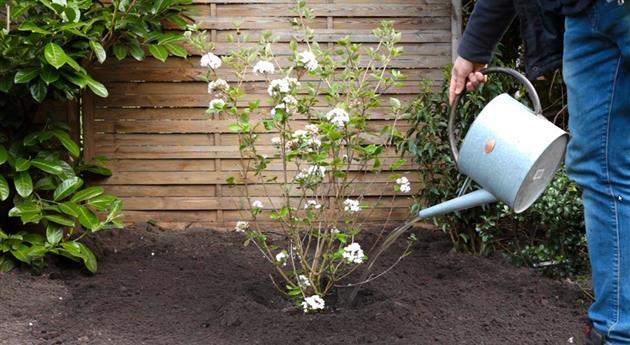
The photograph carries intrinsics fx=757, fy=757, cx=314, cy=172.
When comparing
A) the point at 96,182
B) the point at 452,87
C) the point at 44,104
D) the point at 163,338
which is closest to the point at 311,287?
the point at 163,338

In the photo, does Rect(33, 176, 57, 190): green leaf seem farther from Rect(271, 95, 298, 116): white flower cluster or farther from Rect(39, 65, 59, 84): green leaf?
Rect(271, 95, 298, 116): white flower cluster

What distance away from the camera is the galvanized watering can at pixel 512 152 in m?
2.04

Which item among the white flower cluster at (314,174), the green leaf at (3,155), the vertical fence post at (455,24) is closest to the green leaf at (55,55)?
the green leaf at (3,155)

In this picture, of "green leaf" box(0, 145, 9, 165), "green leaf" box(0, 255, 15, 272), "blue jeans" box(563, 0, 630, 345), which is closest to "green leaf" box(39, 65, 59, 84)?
"green leaf" box(0, 145, 9, 165)

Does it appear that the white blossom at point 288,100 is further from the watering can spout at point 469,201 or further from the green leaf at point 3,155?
the green leaf at point 3,155

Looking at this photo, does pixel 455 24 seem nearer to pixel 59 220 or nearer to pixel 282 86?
pixel 282 86

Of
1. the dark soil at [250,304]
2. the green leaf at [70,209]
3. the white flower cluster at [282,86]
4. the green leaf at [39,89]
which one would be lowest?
the dark soil at [250,304]

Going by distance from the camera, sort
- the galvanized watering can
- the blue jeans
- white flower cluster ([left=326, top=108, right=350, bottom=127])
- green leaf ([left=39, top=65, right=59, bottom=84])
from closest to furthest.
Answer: the blue jeans < the galvanized watering can < white flower cluster ([left=326, top=108, right=350, bottom=127]) < green leaf ([left=39, top=65, right=59, bottom=84])

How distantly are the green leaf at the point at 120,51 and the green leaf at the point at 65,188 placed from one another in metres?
0.67

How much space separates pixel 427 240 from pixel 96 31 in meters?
2.03

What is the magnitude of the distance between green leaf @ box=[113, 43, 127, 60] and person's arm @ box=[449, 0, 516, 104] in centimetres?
209

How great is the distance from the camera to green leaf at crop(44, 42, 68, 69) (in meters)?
3.14

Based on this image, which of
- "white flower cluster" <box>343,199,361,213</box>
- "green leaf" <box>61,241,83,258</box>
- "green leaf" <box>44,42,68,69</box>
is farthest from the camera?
"green leaf" <box>61,241,83,258</box>

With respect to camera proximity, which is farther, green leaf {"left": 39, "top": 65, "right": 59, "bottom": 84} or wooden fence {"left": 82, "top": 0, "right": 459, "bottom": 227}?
wooden fence {"left": 82, "top": 0, "right": 459, "bottom": 227}
